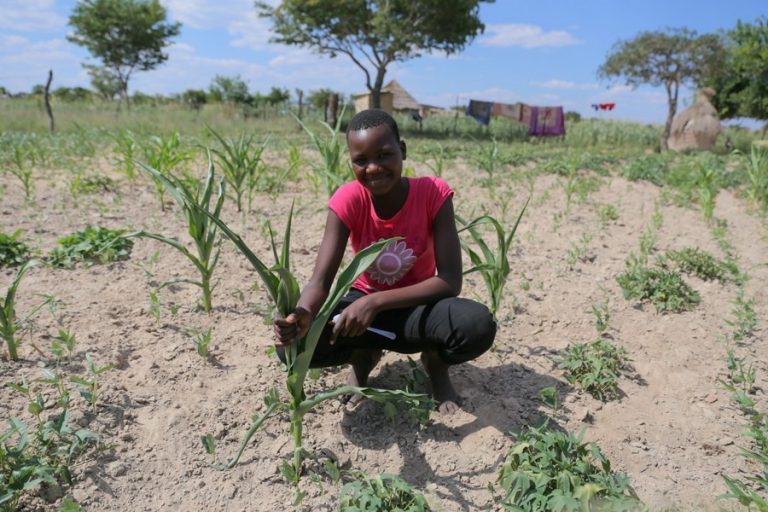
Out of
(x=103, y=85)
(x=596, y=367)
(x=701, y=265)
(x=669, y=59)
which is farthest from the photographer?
(x=103, y=85)

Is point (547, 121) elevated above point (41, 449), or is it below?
above

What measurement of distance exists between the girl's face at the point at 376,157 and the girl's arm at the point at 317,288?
18cm

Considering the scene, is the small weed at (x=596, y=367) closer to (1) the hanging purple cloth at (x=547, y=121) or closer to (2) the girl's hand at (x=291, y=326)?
(2) the girl's hand at (x=291, y=326)

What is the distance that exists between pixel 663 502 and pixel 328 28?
15.1 metres

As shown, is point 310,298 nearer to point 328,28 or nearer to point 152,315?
point 152,315

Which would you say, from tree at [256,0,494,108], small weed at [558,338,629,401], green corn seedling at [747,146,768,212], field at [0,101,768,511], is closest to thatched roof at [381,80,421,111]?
tree at [256,0,494,108]

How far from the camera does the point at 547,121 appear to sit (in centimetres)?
1430

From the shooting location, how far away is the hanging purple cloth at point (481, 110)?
14.8m

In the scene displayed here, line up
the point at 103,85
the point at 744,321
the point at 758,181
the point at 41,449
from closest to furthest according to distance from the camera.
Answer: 1. the point at 41,449
2. the point at 744,321
3. the point at 758,181
4. the point at 103,85

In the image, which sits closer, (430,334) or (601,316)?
(430,334)

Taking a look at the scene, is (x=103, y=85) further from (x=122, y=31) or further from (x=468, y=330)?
(x=468, y=330)

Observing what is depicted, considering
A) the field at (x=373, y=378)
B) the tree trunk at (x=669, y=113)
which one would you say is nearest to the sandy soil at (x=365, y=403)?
the field at (x=373, y=378)

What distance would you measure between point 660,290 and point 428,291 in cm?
163

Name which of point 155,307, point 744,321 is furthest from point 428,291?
point 744,321
